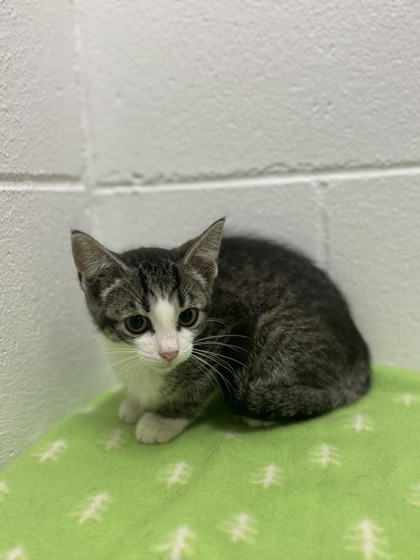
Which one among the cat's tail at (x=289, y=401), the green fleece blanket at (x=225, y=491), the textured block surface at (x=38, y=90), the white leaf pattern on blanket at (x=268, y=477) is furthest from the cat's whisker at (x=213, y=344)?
the textured block surface at (x=38, y=90)

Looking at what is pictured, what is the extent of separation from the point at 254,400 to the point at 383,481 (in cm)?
38

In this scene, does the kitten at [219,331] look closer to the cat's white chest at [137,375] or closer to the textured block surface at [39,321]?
the cat's white chest at [137,375]

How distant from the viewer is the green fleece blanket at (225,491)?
1.00 metres

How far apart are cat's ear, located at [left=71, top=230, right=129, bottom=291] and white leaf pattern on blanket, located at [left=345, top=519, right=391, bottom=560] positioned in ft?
2.66

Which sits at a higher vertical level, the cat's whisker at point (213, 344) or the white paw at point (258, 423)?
the cat's whisker at point (213, 344)

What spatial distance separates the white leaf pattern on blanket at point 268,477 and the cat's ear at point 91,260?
0.63 meters

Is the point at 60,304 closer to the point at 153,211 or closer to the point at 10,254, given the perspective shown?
the point at 10,254

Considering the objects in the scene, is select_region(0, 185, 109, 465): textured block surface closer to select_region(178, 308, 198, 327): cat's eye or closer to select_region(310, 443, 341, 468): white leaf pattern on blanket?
select_region(178, 308, 198, 327): cat's eye

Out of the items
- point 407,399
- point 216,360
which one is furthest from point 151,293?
point 407,399

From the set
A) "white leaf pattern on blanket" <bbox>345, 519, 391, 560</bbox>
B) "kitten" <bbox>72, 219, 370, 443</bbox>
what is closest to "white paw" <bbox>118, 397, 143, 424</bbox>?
"kitten" <bbox>72, 219, 370, 443</bbox>

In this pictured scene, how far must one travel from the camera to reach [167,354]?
1.23m

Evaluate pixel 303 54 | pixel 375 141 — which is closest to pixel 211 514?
pixel 375 141

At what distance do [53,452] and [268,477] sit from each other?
624mm

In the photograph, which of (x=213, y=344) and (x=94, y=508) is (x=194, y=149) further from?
(x=94, y=508)
